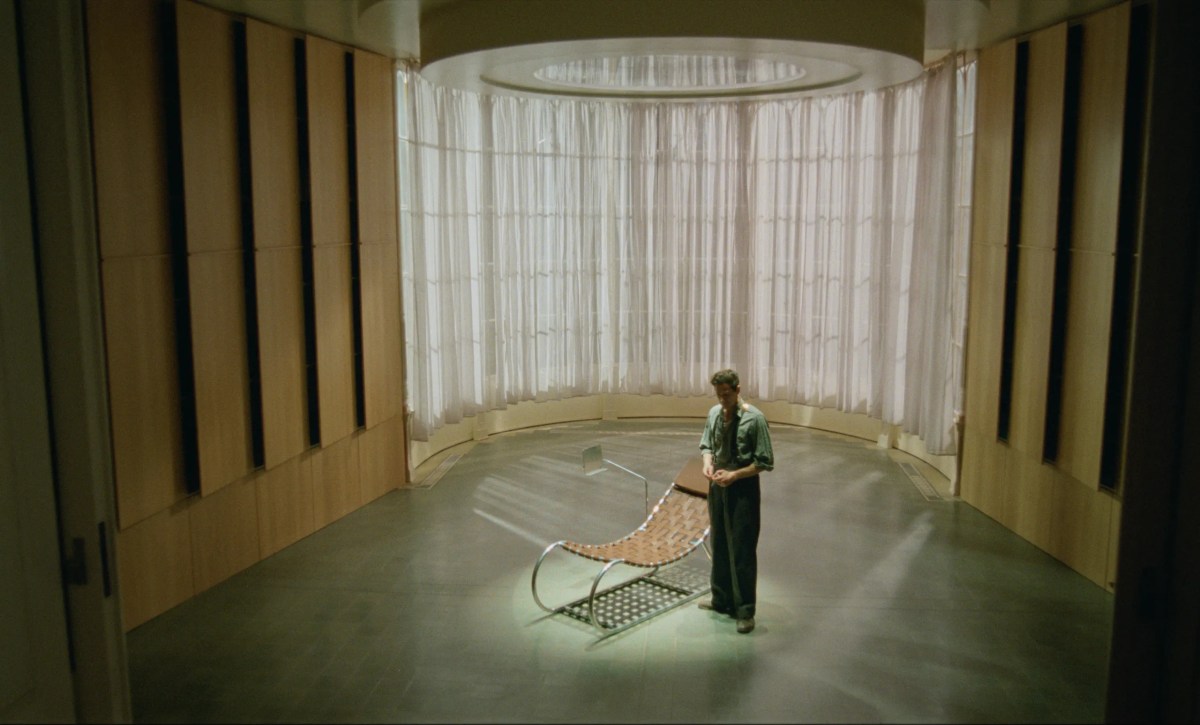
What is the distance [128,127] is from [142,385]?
1.32m

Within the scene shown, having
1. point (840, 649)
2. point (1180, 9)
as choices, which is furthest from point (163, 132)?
point (1180, 9)

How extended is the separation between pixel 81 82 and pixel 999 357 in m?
6.06

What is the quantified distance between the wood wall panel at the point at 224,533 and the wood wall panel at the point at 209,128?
4.83 ft

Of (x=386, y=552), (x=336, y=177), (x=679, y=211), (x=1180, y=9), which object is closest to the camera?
(x=1180, y=9)

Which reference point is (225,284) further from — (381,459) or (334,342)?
(381,459)

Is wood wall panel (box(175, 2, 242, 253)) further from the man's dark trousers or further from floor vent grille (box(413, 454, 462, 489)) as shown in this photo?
the man's dark trousers

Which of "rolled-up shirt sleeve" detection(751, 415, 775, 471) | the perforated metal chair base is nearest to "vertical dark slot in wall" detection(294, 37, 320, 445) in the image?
the perforated metal chair base

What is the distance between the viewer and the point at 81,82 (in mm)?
2168

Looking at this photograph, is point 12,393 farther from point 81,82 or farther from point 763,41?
point 763,41

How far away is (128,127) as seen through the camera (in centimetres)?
509

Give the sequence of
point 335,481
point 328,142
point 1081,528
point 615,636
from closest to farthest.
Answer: point 615,636 < point 1081,528 < point 328,142 < point 335,481

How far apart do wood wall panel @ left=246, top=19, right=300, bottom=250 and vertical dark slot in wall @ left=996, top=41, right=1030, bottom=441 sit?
186 inches

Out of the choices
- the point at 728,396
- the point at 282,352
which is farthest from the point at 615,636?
the point at 282,352

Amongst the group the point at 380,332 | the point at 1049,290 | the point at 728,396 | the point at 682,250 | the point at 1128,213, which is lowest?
the point at 728,396
